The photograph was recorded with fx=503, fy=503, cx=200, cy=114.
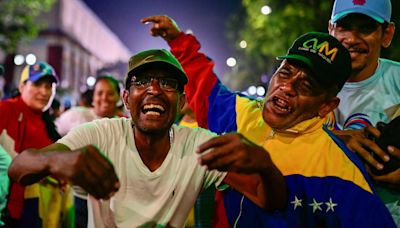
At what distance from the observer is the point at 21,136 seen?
19.7ft

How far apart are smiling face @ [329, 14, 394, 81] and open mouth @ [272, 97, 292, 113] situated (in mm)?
867

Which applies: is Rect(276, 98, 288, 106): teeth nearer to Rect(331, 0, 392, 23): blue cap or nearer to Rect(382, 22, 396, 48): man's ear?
Rect(331, 0, 392, 23): blue cap

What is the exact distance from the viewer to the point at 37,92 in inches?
Result: 253

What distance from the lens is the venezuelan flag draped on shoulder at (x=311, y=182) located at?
2686 mm

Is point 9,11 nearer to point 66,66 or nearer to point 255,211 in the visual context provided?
A: point 255,211

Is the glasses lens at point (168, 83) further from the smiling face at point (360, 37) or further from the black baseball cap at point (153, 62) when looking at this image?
the smiling face at point (360, 37)

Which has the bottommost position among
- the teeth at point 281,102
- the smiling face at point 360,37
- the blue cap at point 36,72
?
the teeth at point 281,102

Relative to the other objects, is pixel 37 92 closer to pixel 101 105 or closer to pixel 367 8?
pixel 101 105

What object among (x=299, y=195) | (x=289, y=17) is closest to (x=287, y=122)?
(x=299, y=195)

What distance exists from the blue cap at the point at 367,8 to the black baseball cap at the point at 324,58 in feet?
1.86

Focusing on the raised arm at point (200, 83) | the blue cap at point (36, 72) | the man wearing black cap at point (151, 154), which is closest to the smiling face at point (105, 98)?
the blue cap at point (36, 72)

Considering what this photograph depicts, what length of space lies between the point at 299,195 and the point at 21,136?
4123mm

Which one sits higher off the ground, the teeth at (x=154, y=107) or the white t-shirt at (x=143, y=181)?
the teeth at (x=154, y=107)

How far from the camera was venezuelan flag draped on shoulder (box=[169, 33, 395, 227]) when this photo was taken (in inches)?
106
